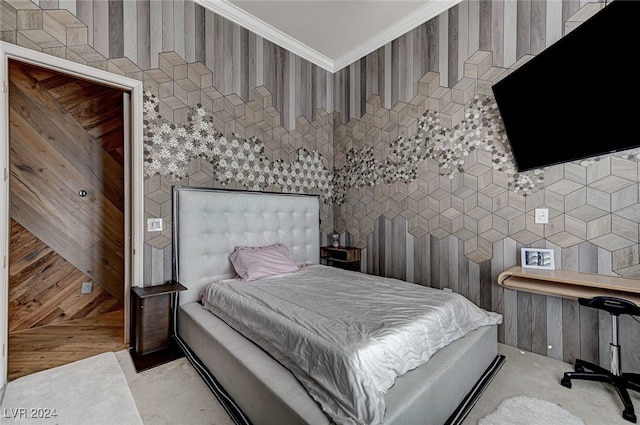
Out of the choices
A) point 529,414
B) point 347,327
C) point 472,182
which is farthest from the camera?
point 472,182

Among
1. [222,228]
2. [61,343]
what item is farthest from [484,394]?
[61,343]

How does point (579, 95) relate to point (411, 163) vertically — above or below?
above

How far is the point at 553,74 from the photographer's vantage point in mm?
2113

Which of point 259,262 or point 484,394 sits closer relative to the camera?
point 484,394

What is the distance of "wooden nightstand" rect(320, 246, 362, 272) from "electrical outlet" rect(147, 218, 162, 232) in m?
2.11

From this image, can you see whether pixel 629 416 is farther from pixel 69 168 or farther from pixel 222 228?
pixel 69 168

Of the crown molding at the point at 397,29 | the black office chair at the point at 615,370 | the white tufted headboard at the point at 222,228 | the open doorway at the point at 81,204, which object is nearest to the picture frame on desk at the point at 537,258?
the black office chair at the point at 615,370

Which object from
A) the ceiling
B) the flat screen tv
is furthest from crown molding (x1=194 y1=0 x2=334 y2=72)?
the flat screen tv

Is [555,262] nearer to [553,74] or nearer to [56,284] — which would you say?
[553,74]

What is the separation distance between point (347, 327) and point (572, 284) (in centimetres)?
184

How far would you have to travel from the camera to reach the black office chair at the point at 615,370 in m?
1.65

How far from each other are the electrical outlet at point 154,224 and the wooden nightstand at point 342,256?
2114mm

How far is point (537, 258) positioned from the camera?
237 centimetres

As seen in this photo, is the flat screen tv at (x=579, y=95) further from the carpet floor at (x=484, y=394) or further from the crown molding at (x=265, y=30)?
the crown molding at (x=265, y=30)
